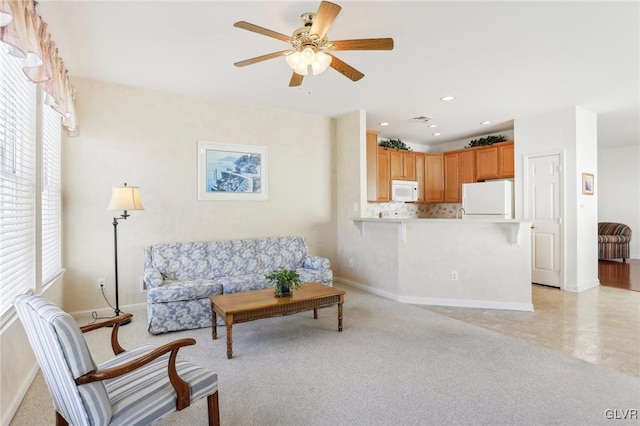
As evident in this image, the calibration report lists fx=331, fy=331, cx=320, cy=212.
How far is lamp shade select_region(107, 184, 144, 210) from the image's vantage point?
3420mm

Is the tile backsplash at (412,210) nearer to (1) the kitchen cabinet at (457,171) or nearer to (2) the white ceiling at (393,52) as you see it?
(1) the kitchen cabinet at (457,171)

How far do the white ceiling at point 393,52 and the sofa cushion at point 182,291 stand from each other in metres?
2.27

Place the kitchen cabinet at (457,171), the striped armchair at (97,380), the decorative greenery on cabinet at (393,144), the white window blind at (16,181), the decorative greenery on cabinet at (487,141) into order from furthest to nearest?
the decorative greenery on cabinet at (393,144)
the kitchen cabinet at (457,171)
the decorative greenery on cabinet at (487,141)
the white window blind at (16,181)
the striped armchair at (97,380)

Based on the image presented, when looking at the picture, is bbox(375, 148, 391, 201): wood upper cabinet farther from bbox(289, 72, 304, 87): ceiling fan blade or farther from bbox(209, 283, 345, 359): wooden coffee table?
bbox(289, 72, 304, 87): ceiling fan blade

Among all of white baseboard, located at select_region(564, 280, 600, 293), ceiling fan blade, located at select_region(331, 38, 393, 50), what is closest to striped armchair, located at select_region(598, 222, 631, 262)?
white baseboard, located at select_region(564, 280, 600, 293)

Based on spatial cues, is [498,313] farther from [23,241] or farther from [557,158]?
[23,241]

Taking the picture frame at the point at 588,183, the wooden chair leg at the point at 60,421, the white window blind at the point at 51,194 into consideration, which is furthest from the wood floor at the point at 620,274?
the white window blind at the point at 51,194

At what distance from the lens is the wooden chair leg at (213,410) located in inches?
65.9

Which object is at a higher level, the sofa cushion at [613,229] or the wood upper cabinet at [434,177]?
the wood upper cabinet at [434,177]

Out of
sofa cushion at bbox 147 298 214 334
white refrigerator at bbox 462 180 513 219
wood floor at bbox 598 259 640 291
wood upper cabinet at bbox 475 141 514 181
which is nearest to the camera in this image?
sofa cushion at bbox 147 298 214 334

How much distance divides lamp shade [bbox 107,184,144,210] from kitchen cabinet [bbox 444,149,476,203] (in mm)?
5716

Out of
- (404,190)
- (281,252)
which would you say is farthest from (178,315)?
(404,190)

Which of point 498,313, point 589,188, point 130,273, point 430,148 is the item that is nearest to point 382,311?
point 498,313

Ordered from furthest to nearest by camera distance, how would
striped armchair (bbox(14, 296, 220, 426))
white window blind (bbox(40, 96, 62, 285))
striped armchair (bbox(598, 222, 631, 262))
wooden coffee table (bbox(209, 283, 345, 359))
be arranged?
striped armchair (bbox(598, 222, 631, 262)) → white window blind (bbox(40, 96, 62, 285)) → wooden coffee table (bbox(209, 283, 345, 359)) → striped armchair (bbox(14, 296, 220, 426))
